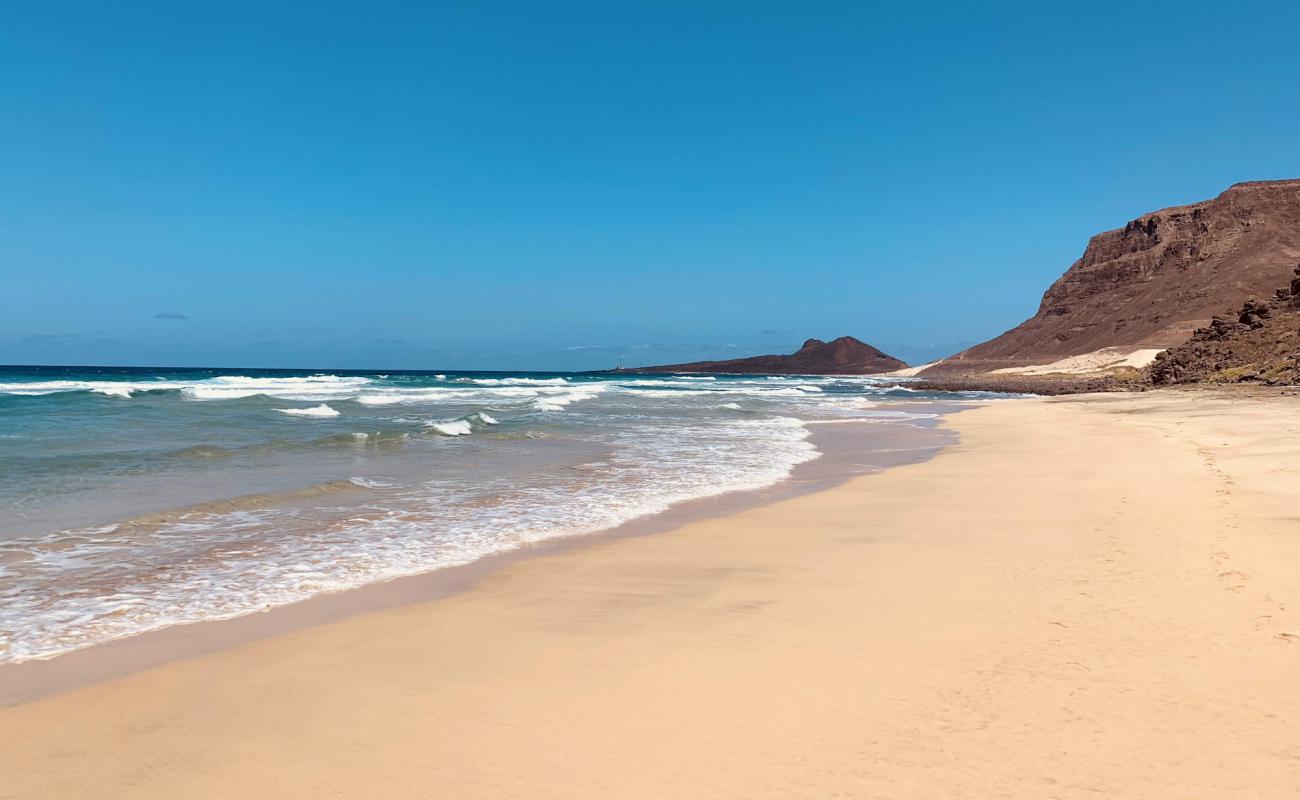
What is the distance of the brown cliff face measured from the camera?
254 feet

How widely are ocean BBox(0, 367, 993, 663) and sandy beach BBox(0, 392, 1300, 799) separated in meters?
1.24

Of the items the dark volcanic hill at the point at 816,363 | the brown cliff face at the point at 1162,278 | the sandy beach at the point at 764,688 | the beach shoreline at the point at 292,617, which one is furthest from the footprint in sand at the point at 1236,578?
the dark volcanic hill at the point at 816,363

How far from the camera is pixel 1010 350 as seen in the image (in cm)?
10544

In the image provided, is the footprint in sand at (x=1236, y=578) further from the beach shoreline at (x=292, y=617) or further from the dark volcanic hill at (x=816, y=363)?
the dark volcanic hill at (x=816, y=363)

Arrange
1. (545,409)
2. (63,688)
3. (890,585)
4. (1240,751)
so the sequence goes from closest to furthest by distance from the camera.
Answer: (1240,751)
(63,688)
(890,585)
(545,409)

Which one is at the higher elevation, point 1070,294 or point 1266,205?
point 1266,205

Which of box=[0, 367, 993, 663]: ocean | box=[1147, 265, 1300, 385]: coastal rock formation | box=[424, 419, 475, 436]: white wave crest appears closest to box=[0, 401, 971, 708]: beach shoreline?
box=[0, 367, 993, 663]: ocean

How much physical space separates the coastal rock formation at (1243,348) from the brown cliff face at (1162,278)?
35.7 metres

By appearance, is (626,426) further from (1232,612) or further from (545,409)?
(1232,612)

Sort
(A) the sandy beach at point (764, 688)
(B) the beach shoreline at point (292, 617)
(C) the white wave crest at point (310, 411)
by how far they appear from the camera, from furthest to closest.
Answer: (C) the white wave crest at point (310, 411), (B) the beach shoreline at point (292, 617), (A) the sandy beach at point (764, 688)

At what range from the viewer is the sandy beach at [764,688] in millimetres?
2619

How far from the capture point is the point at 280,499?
29.7 ft

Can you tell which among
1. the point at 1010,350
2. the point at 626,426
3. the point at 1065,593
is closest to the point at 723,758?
the point at 1065,593

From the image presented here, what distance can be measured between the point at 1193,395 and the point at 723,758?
28501mm
